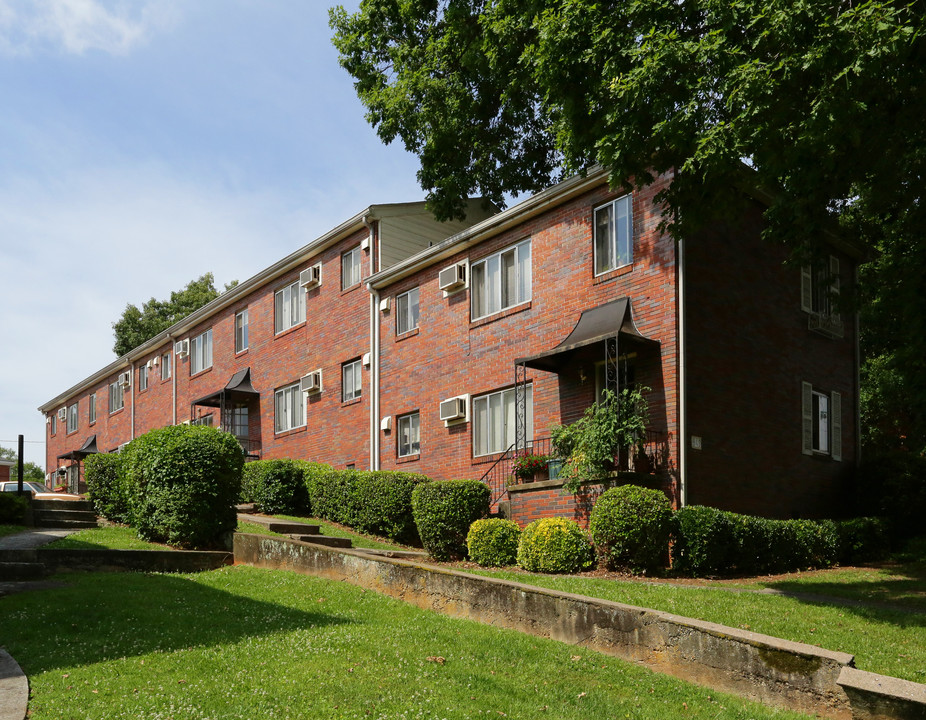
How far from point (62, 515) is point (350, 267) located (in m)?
10.4

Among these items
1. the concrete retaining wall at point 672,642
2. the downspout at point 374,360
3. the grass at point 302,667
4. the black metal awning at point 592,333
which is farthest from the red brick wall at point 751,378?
the downspout at point 374,360

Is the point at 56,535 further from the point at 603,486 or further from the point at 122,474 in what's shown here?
the point at 603,486

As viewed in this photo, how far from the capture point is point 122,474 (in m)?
17.1

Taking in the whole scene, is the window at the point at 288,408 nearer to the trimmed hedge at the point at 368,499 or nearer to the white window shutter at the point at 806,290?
the trimmed hedge at the point at 368,499

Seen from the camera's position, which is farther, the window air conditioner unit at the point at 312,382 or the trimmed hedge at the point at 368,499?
the window air conditioner unit at the point at 312,382

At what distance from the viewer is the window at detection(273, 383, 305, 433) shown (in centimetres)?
2711

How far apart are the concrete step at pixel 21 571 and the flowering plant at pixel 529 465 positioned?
8.49 meters

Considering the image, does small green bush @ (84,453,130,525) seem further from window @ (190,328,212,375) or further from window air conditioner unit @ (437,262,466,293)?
window @ (190,328,212,375)

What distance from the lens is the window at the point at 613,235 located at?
56.7 feet

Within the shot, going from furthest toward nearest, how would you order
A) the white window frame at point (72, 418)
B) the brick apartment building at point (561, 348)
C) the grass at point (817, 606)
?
the white window frame at point (72, 418) < the brick apartment building at point (561, 348) < the grass at point (817, 606)

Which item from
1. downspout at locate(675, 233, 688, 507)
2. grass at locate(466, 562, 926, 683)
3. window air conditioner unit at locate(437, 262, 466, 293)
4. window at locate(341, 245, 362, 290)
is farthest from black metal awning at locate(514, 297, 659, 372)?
window at locate(341, 245, 362, 290)

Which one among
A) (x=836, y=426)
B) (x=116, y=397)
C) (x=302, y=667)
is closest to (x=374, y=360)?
(x=836, y=426)

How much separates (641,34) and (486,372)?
9.24 metres

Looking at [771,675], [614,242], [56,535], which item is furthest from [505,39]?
[771,675]
